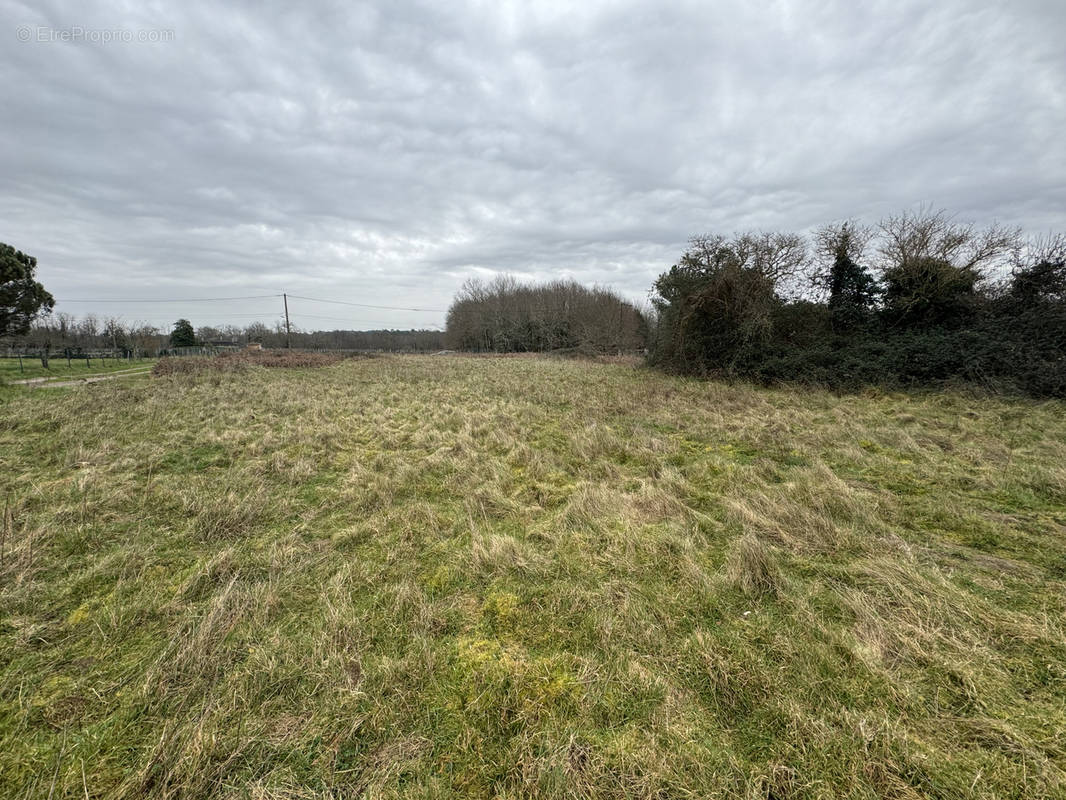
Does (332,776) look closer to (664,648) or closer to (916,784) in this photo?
→ (664,648)

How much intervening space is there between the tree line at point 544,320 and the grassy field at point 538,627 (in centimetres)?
3447

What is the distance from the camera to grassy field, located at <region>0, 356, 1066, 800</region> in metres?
1.82

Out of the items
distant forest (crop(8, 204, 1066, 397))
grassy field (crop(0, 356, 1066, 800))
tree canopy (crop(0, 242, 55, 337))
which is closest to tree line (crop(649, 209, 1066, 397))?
distant forest (crop(8, 204, 1066, 397))

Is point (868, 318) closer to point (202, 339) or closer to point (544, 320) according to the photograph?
point (544, 320)

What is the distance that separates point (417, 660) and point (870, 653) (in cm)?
285

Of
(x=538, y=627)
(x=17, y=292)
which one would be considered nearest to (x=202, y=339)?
(x=17, y=292)

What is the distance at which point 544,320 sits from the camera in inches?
1863

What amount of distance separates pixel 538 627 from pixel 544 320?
46004 mm

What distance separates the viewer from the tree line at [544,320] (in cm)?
4103

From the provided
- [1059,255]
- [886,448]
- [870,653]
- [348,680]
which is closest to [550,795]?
[348,680]

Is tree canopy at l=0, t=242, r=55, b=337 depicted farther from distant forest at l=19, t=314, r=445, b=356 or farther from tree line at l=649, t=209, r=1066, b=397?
tree line at l=649, t=209, r=1066, b=397

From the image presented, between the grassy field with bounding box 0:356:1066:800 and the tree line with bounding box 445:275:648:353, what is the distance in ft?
113

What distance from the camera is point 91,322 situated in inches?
1720

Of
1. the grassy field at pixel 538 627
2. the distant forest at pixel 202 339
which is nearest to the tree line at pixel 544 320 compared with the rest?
the distant forest at pixel 202 339
